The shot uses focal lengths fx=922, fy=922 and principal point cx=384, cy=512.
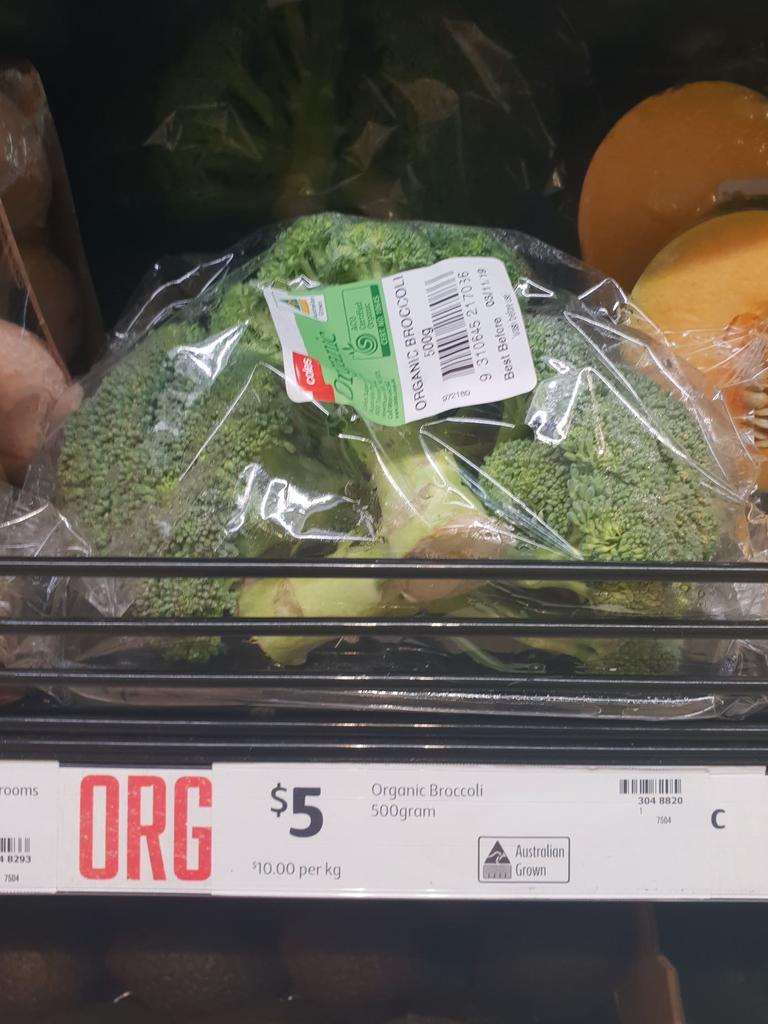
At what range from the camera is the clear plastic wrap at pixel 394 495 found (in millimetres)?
581

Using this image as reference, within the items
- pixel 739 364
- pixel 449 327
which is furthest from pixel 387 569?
pixel 739 364

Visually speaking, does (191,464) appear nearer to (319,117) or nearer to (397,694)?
(397,694)

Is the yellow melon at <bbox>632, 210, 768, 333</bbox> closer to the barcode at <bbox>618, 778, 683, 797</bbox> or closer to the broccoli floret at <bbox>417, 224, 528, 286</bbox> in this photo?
the broccoli floret at <bbox>417, 224, 528, 286</bbox>

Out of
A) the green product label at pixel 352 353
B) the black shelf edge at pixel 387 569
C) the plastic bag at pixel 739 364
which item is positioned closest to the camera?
the black shelf edge at pixel 387 569

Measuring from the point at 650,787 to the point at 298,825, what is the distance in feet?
0.65

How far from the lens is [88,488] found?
0.62 metres

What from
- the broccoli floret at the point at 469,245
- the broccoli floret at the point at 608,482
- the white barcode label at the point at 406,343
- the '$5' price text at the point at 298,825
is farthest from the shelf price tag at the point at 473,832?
the broccoli floret at the point at 469,245

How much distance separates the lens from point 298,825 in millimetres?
517

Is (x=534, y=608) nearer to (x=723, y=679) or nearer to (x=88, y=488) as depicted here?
(x=723, y=679)

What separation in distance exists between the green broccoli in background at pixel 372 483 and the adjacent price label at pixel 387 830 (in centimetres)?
10

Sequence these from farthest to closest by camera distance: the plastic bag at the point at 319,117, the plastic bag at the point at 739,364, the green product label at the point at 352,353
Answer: the plastic bag at the point at 319,117
the plastic bag at the point at 739,364
the green product label at the point at 352,353

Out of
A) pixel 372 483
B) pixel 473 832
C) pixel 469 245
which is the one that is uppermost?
pixel 469 245

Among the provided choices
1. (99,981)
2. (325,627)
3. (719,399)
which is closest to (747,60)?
(719,399)

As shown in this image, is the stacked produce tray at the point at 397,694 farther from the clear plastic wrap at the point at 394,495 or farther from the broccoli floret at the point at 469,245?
the broccoli floret at the point at 469,245
